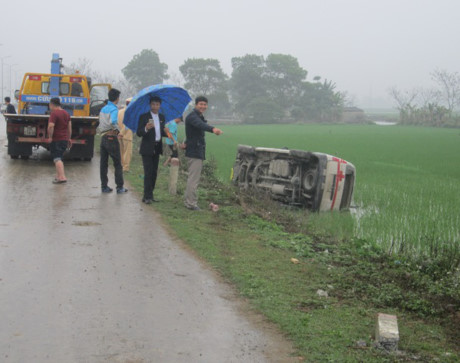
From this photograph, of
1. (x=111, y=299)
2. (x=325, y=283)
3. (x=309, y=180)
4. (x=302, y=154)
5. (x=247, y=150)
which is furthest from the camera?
(x=247, y=150)

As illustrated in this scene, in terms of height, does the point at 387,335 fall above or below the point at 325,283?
above

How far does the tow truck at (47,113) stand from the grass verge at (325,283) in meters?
7.06

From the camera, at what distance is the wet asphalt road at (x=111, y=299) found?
443 cm

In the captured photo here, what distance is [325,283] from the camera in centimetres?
635

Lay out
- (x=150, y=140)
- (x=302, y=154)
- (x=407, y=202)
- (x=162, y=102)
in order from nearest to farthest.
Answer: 1. (x=150, y=140)
2. (x=162, y=102)
3. (x=302, y=154)
4. (x=407, y=202)

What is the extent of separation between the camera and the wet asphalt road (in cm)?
443

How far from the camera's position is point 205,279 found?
6.30m

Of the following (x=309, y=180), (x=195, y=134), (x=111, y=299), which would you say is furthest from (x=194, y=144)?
(x=111, y=299)

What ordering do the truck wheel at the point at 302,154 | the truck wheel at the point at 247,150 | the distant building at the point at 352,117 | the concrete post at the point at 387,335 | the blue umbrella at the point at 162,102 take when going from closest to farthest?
1. the concrete post at the point at 387,335
2. the blue umbrella at the point at 162,102
3. the truck wheel at the point at 302,154
4. the truck wheel at the point at 247,150
5. the distant building at the point at 352,117

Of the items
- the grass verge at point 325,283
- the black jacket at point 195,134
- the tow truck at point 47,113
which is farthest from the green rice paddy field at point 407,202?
the tow truck at point 47,113

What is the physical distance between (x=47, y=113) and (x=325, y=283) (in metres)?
13.7

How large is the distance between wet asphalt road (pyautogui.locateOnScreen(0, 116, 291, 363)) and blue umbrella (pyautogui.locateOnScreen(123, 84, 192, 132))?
2.29 metres

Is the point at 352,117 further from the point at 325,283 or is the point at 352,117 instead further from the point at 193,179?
the point at 325,283

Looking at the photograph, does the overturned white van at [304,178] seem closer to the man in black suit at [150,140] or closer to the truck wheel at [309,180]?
the truck wheel at [309,180]
